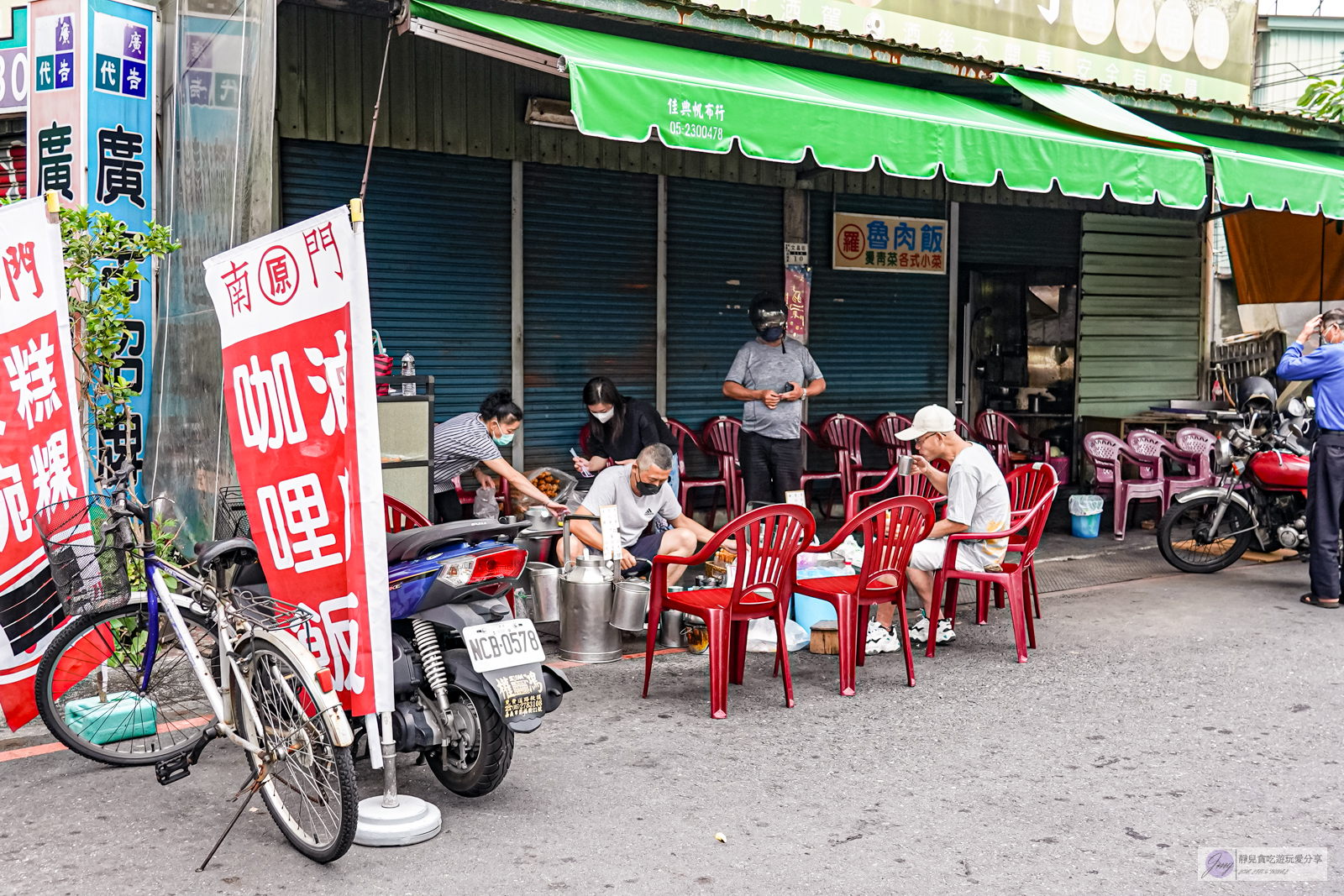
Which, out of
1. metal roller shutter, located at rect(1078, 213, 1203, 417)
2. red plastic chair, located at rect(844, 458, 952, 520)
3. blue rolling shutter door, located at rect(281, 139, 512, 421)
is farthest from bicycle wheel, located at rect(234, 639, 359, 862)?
metal roller shutter, located at rect(1078, 213, 1203, 417)

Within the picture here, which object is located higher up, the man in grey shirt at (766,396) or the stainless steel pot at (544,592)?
the man in grey shirt at (766,396)

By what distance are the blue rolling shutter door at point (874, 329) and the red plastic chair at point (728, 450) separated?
1.12 m

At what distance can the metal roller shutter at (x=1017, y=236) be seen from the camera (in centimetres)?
1171

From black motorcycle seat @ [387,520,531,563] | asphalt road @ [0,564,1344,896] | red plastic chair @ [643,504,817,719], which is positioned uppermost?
black motorcycle seat @ [387,520,531,563]

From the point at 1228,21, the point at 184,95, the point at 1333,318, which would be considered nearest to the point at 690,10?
the point at 184,95

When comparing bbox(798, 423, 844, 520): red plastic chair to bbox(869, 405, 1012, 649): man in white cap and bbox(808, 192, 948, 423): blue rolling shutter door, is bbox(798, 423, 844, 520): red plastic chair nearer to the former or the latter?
bbox(808, 192, 948, 423): blue rolling shutter door

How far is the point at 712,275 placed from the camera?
10219 mm

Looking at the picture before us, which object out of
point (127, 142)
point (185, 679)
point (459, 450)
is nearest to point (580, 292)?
point (459, 450)

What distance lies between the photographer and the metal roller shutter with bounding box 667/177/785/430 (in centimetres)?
1004

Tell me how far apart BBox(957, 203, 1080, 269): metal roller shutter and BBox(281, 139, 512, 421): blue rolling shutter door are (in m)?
5.11

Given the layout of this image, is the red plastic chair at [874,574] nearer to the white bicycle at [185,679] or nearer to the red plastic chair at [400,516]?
the red plastic chair at [400,516]

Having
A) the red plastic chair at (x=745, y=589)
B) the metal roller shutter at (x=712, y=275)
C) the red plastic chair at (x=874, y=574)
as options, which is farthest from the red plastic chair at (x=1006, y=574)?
the metal roller shutter at (x=712, y=275)

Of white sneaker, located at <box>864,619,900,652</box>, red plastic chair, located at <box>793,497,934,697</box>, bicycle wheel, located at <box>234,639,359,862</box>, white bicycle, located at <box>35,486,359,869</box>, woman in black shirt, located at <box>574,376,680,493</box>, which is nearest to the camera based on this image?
bicycle wheel, located at <box>234,639,359,862</box>

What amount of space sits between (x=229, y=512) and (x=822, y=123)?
4.02 m
